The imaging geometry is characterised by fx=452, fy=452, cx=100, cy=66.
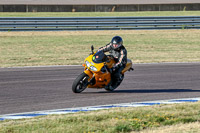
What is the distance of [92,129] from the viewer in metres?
7.08

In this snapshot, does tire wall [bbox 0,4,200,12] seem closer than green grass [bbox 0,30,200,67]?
No

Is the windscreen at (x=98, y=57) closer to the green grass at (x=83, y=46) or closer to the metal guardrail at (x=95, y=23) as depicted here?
the green grass at (x=83, y=46)

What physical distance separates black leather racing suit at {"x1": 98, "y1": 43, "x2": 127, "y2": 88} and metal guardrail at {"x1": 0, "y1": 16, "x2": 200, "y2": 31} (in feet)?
62.1

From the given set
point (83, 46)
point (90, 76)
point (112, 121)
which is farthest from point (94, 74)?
point (83, 46)

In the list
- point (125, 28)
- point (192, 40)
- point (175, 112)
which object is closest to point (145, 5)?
point (125, 28)

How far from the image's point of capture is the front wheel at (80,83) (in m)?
10.4

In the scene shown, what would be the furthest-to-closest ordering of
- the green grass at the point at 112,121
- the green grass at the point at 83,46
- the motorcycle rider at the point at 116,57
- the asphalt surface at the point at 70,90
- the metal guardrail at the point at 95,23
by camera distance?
the metal guardrail at the point at 95,23 → the green grass at the point at 83,46 → the motorcycle rider at the point at 116,57 → the asphalt surface at the point at 70,90 → the green grass at the point at 112,121

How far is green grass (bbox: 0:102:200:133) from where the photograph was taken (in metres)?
7.06

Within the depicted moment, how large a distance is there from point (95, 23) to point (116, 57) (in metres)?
20.2

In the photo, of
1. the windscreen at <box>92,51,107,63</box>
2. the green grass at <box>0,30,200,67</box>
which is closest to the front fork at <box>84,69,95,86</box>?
the windscreen at <box>92,51,107,63</box>

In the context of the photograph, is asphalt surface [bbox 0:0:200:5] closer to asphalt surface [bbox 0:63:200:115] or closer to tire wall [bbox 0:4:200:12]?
tire wall [bbox 0:4:200:12]

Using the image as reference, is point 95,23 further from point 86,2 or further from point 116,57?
point 86,2

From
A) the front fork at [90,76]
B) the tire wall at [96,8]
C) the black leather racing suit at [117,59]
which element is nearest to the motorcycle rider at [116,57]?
the black leather racing suit at [117,59]

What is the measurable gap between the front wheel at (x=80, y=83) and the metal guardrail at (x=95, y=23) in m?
19.1
